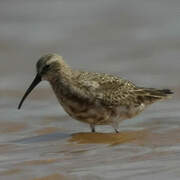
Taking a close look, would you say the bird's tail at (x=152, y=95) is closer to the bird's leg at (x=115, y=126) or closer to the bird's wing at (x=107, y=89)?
the bird's wing at (x=107, y=89)

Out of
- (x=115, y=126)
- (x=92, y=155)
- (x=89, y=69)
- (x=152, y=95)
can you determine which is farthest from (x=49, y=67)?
(x=89, y=69)

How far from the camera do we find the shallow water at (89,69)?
8492 mm

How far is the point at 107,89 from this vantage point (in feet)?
34.9

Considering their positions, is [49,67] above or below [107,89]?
above

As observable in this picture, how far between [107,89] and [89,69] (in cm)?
371

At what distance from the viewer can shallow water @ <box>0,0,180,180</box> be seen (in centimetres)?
849

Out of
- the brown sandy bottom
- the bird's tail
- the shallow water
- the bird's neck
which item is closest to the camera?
the brown sandy bottom

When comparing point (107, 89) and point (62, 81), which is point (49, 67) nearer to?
point (62, 81)

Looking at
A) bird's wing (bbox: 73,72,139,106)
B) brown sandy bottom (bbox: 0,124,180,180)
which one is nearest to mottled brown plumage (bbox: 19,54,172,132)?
bird's wing (bbox: 73,72,139,106)

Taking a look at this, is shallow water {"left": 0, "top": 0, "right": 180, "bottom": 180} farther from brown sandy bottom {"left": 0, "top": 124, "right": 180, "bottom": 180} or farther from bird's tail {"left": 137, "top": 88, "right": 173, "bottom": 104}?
bird's tail {"left": 137, "top": 88, "right": 173, "bottom": 104}

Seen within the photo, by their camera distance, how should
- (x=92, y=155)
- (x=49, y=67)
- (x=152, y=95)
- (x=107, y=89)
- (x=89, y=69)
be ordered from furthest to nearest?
(x=89, y=69) < (x=152, y=95) < (x=49, y=67) < (x=107, y=89) < (x=92, y=155)

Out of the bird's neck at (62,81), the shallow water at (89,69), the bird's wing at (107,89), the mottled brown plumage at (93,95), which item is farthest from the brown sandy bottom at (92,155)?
the bird's neck at (62,81)

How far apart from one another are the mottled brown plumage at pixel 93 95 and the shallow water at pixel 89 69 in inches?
11.0

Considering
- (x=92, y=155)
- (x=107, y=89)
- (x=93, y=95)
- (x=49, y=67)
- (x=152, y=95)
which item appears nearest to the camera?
(x=92, y=155)
